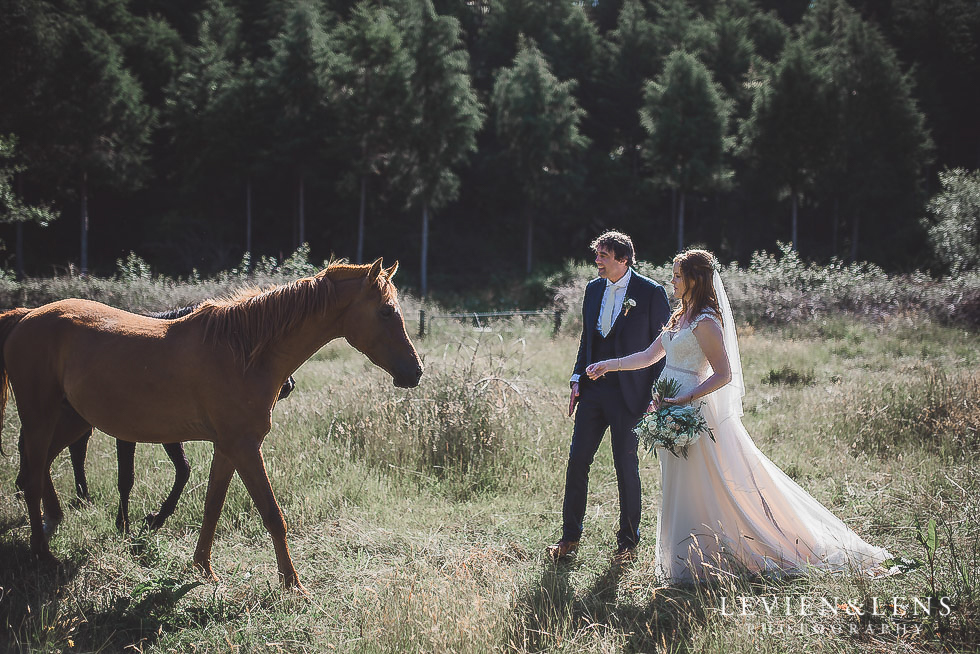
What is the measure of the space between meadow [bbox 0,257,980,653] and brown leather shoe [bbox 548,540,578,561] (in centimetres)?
9

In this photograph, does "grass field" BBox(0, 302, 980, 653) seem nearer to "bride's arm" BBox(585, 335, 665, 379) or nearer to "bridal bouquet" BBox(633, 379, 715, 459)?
"bridal bouquet" BBox(633, 379, 715, 459)

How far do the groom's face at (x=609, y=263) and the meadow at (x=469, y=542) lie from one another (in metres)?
1.90

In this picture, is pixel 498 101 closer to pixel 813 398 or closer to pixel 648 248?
pixel 648 248

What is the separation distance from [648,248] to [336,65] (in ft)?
61.1

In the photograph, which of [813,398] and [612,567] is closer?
[612,567]

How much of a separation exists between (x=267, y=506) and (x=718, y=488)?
2717 millimetres

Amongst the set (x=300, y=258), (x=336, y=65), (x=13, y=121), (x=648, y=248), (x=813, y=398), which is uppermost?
(x=336, y=65)

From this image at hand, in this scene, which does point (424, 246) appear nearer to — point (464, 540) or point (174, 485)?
point (174, 485)

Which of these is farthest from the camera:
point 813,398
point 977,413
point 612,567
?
point 813,398

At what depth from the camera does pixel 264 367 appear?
3.69 metres

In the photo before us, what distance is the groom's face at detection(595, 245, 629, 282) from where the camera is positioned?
13.4 ft

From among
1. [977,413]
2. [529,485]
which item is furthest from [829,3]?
[529,485]

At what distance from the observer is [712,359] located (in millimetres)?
3732

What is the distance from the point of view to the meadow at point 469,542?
3014mm
